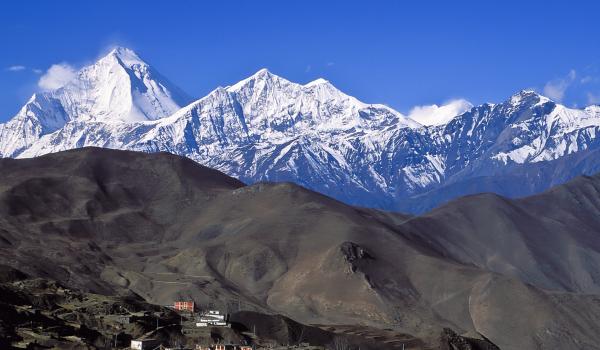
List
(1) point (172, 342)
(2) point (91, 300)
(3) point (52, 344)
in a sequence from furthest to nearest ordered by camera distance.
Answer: (2) point (91, 300) < (1) point (172, 342) < (3) point (52, 344)

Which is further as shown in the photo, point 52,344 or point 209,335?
point 209,335

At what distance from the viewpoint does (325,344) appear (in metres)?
190

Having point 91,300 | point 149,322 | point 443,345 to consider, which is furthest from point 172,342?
point 443,345

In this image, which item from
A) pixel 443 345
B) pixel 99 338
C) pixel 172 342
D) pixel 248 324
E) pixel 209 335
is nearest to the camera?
pixel 99 338

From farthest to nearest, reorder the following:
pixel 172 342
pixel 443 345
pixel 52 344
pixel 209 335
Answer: pixel 443 345 < pixel 209 335 < pixel 172 342 < pixel 52 344

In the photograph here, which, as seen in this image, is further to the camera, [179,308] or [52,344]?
[179,308]

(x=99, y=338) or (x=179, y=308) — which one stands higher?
(x=179, y=308)

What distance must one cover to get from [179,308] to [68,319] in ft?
190

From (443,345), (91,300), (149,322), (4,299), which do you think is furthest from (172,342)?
(443,345)

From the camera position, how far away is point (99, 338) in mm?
125875

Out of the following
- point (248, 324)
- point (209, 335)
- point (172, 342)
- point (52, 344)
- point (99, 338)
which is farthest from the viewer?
point (248, 324)

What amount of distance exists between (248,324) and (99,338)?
Result: 60631 millimetres

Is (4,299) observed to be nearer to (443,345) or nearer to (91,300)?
(91,300)

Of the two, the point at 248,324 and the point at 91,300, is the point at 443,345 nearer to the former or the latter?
the point at 248,324
